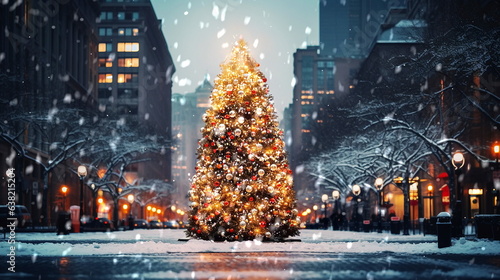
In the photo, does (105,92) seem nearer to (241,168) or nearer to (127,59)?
(127,59)

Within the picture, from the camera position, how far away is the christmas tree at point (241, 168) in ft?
92.2

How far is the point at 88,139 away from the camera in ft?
193

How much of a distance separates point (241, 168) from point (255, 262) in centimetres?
954

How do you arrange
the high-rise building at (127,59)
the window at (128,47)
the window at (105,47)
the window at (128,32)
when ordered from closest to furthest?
1. the high-rise building at (127,59)
2. the window at (105,47)
3. the window at (128,47)
4. the window at (128,32)

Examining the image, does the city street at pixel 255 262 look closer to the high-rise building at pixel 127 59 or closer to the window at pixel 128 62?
the high-rise building at pixel 127 59

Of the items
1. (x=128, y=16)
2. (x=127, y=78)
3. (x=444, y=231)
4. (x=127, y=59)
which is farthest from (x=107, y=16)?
(x=444, y=231)

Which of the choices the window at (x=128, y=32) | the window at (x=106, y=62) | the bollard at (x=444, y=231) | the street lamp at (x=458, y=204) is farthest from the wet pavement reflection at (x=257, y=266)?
the window at (x=128, y=32)

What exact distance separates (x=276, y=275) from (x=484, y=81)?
42674 mm

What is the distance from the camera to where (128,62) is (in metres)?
139

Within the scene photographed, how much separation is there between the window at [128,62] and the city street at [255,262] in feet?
377

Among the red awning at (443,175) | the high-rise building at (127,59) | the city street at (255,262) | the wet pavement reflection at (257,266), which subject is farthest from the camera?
the high-rise building at (127,59)

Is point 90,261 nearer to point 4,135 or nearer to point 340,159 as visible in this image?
point 4,135

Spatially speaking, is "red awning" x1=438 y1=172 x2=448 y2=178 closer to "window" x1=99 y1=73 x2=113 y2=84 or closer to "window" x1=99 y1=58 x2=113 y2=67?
"window" x1=99 y1=73 x2=113 y2=84

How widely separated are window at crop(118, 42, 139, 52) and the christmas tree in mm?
112663
